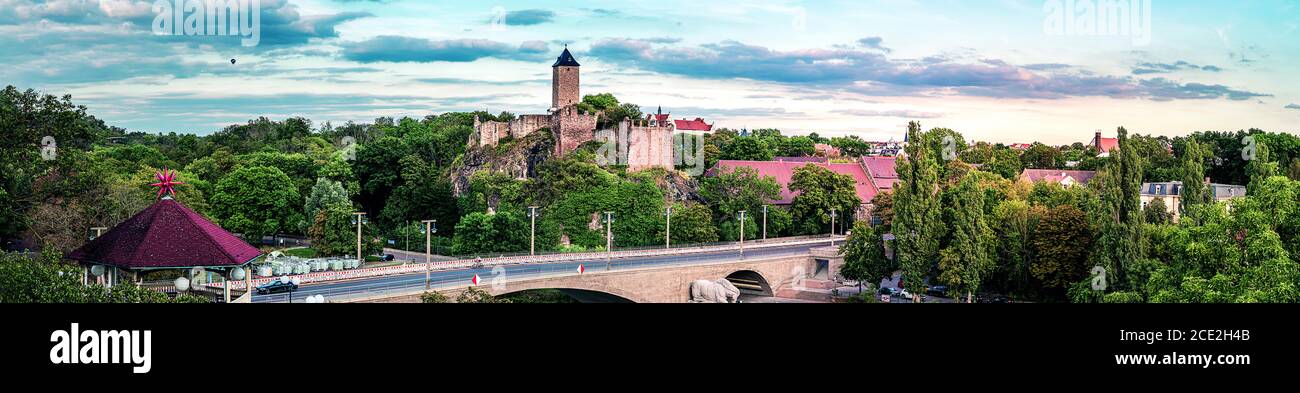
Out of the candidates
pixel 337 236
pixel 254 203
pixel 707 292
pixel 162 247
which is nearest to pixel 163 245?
pixel 162 247

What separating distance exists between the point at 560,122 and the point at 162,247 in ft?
157

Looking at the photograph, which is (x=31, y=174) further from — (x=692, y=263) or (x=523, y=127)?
(x=523, y=127)

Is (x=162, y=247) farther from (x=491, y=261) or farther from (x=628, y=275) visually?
(x=628, y=275)

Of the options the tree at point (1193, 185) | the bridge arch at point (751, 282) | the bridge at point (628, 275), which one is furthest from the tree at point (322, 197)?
the tree at point (1193, 185)

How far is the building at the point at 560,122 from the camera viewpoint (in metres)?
76.3

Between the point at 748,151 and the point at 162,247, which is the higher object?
the point at 748,151

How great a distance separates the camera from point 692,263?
52.3 m

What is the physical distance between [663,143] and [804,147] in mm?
39606

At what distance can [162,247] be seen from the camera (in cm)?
2956

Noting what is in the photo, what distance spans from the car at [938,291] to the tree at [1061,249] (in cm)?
426

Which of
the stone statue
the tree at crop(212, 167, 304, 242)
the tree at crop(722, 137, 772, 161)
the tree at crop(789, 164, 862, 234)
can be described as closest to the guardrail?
the tree at crop(789, 164, 862, 234)

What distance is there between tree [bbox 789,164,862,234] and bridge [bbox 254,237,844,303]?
1.98 metres

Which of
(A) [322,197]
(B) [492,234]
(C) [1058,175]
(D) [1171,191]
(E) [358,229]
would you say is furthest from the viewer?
(C) [1058,175]
